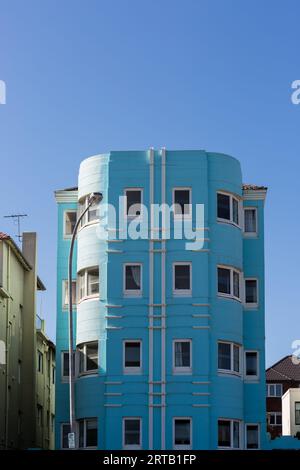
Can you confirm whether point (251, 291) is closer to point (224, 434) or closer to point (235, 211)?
point (235, 211)

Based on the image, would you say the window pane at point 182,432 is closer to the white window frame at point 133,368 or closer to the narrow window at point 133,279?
the white window frame at point 133,368

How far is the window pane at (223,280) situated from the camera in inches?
1858

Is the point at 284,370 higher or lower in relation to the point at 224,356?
higher

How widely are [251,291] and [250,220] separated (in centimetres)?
343

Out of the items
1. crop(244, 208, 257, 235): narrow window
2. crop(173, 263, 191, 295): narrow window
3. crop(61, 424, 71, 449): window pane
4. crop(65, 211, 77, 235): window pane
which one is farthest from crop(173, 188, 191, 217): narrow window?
crop(61, 424, 71, 449): window pane

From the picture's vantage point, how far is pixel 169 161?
47406 mm

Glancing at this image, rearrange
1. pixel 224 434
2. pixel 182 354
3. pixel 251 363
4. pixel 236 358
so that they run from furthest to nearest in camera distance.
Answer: pixel 251 363, pixel 236 358, pixel 182 354, pixel 224 434

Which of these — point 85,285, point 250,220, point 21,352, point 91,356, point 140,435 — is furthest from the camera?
point 21,352

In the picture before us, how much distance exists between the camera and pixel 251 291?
49281mm

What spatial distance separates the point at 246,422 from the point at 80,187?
517 inches

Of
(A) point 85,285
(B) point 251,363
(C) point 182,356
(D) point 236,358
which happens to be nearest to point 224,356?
(D) point 236,358

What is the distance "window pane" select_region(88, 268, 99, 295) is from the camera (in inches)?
1859

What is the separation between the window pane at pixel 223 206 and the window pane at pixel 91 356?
26.5 ft

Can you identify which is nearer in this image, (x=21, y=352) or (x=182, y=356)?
(x=182, y=356)
